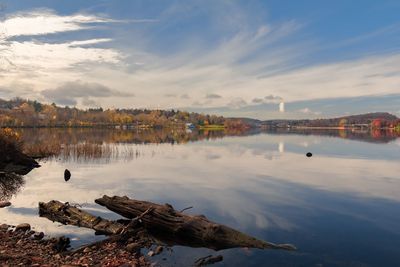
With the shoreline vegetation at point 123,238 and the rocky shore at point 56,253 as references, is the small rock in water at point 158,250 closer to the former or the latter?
the shoreline vegetation at point 123,238

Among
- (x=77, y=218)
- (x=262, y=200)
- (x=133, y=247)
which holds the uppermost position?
(x=77, y=218)

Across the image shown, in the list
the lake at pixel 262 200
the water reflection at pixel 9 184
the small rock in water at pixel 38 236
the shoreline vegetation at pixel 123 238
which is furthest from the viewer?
the water reflection at pixel 9 184

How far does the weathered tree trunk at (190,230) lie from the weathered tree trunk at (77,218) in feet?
4.37

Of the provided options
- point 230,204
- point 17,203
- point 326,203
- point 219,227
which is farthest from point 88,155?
point 219,227

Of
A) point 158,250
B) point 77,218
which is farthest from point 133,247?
point 77,218

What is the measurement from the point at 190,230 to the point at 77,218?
6.65 m

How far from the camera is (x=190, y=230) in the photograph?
16906 millimetres

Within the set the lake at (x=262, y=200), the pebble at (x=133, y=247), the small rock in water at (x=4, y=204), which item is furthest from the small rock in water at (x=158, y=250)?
the small rock in water at (x=4, y=204)

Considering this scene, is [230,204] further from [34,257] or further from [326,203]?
[34,257]

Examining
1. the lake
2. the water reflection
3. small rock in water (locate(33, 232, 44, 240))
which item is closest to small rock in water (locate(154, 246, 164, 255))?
the lake

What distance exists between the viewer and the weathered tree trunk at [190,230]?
16359 millimetres

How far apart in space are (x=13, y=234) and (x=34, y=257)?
4.44m

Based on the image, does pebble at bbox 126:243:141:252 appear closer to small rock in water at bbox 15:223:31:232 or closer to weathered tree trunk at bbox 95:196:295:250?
weathered tree trunk at bbox 95:196:295:250

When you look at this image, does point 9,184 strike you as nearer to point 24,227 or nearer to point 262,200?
point 24,227
